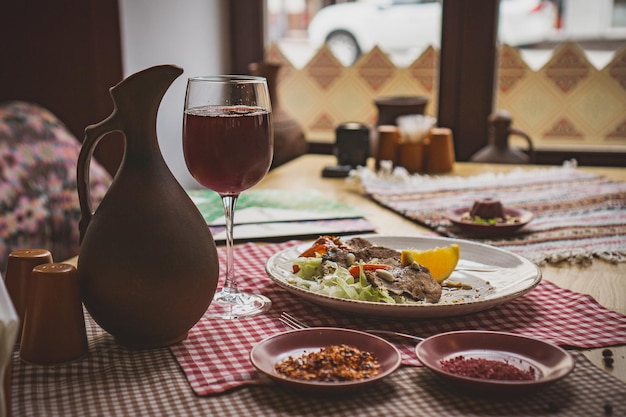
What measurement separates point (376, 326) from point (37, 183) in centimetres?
158

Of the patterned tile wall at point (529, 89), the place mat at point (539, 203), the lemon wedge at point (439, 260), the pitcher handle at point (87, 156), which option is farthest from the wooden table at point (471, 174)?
the patterned tile wall at point (529, 89)

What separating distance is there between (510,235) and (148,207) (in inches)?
34.2

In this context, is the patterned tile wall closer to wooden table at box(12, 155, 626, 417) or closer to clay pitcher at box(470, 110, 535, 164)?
clay pitcher at box(470, 110, 535, 164)

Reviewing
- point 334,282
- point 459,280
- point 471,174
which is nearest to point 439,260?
point 459,280

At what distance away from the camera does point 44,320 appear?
81 cm

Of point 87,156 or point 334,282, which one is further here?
point 334,282

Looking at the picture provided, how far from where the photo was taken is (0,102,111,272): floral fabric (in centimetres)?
211

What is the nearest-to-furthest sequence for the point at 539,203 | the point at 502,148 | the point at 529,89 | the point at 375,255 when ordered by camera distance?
1. the point at 375,255
2. the point at 539,203
3. the point at 502,148
4. the point at 529,89

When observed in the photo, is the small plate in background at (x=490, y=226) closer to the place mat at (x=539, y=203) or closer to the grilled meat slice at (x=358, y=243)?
the place mat at (x=539, y=203)

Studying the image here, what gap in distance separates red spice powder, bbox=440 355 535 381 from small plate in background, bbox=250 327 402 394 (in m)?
0.06

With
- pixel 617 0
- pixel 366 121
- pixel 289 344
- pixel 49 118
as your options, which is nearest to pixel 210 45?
pixel 366 121

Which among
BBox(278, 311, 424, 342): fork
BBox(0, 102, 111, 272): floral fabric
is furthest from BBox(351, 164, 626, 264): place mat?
BBox(0, 102, 111, 272): floral fabric

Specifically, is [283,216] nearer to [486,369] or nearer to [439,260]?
[439,260]

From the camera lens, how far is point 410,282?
37.8 inches
